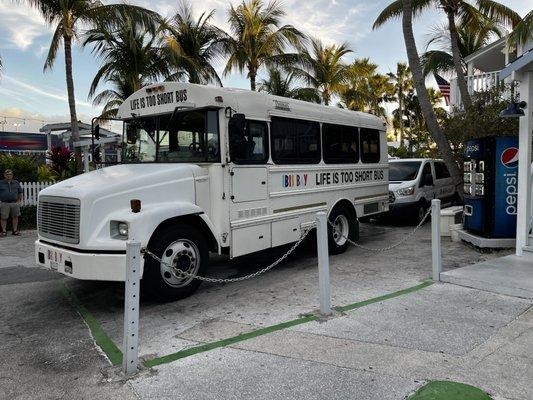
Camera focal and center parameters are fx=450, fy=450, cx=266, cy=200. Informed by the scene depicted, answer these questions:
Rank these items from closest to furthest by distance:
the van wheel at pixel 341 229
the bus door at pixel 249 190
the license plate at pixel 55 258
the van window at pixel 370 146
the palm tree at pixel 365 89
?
the license plate at pixel 55 258
the bus door at pixel 249 190
the van wheel at pixel 341 229
the van window at pixel 370 146
the palm tree at pixel 365 89

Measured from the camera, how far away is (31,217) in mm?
12164

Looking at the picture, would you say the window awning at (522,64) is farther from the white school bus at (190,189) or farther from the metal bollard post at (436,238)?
the white school bus at (190,189)

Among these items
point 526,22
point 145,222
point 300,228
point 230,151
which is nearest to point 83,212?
point 145,222


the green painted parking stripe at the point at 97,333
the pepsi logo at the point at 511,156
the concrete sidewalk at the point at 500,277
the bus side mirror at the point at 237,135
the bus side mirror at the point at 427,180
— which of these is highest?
the bus side mirror at the point at 237,135

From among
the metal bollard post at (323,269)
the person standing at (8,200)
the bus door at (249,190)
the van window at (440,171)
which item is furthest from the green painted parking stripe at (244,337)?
the person standing at (8,200)

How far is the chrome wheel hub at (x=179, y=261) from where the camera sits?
209 inches

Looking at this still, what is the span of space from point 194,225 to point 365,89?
33.4 meters

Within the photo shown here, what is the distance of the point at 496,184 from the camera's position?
7965 mm

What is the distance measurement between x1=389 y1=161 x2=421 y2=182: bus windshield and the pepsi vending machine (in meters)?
3.91

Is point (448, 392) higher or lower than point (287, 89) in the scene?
lower

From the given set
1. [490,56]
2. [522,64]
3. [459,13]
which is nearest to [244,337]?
[522,64]

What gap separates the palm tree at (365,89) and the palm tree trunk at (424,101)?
15193 mm

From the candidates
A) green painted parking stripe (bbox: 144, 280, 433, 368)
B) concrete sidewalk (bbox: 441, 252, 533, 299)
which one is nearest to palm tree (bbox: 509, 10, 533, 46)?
concrete sidewalk (bbox: 441, 252, 533, 299)

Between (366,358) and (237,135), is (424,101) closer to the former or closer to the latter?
(237,135)
